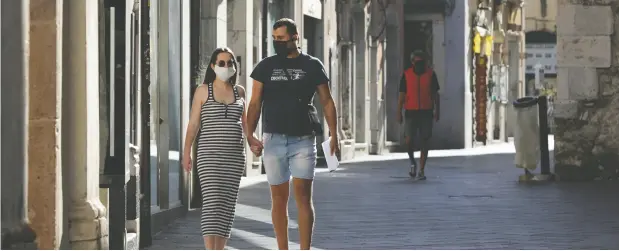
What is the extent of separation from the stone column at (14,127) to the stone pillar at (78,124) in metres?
1.79

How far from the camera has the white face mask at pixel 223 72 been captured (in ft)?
31.2

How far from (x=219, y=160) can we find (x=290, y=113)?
62cm

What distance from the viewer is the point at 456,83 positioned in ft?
128

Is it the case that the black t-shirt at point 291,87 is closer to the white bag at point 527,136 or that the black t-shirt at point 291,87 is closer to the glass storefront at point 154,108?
the glass storefront at point 154,108

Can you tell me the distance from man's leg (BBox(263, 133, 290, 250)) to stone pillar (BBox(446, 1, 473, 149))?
2890 centimetres

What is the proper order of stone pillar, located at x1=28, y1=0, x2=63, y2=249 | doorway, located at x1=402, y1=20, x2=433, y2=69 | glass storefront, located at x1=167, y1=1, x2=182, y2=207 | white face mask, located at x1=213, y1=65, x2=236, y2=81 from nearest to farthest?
stone pillar, located at x1=28, y1=0, x2=63, y2=249, white face mask, located at x1=213, y1=65, x2=236, y2=81, glass storefront, located at x1=167, y1=1, x2=182, y2=207, doorway, located at x1=402, y1=20, x2=433, y2=69

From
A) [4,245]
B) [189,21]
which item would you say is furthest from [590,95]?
[4,245]

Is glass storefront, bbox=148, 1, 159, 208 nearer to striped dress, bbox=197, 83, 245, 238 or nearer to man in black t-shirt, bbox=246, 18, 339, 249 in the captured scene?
man in black t-shirt, bbox=246, 18, 339, 249

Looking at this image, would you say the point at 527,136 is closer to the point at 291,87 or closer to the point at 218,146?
the point at 291,87

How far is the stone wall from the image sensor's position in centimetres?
1952

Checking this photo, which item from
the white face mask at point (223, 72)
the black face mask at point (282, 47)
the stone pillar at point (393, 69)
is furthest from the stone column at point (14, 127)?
the stone pillar at point (393, 69)

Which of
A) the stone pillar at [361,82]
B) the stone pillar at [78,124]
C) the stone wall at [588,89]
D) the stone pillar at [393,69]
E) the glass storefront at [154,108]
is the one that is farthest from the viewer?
the stone pillar at [393,69]

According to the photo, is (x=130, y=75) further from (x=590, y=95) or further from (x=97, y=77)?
(x=590, y=95)

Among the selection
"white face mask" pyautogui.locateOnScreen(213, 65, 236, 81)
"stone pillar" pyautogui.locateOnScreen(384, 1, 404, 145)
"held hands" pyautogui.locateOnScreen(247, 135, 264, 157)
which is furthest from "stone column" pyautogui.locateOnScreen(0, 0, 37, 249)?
"stone pillar" pyautogui.locateOnScreen(384, 1, 404, 145)
